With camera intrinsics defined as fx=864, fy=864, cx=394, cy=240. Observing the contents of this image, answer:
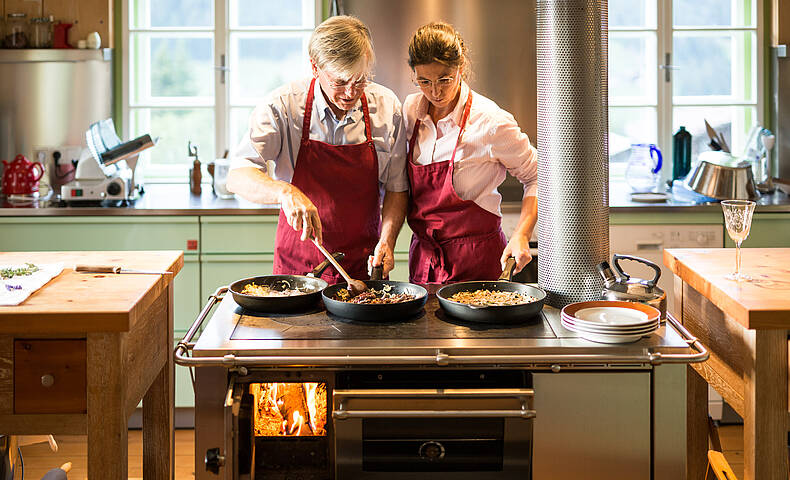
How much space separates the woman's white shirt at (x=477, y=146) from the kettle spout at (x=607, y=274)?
546 mm

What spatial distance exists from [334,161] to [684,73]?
9.30ft

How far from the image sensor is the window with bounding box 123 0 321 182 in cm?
473

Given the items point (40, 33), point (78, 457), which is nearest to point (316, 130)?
point (78, 457)

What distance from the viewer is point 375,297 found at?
2.31m

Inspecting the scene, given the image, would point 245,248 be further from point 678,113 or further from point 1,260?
point 678,113

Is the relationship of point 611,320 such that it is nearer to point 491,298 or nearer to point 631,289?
point 631,289

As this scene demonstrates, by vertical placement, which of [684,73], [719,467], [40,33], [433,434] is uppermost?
[40,33]

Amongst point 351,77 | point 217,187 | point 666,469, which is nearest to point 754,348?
point 666,469

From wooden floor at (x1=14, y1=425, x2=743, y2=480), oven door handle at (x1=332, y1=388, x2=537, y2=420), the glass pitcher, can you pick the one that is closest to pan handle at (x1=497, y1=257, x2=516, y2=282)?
oven door handle at (x1=332, y1=388, x2=537, y2=420)

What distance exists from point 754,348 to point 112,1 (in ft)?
12.6

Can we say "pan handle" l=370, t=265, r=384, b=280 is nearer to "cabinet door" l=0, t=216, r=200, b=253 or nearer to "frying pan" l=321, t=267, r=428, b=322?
"frying pan" l=321, t=267, r=428, b=322

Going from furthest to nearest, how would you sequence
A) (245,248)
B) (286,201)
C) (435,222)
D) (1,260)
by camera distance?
(245,248), (435,222), (1,260), (286,201)

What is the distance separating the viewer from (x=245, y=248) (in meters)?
3.97

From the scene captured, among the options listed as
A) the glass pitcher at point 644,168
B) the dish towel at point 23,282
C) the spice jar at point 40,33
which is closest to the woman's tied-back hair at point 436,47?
the dish towel at point 23,282
